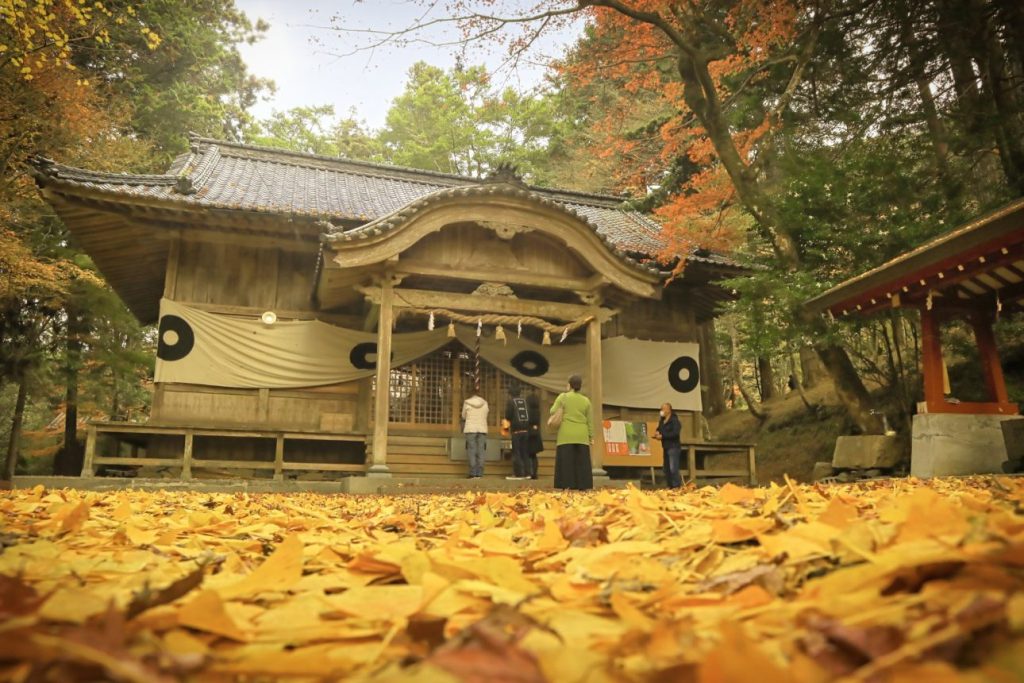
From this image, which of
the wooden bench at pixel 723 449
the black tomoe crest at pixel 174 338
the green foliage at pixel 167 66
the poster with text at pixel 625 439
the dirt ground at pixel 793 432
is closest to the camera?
the black tomoe crest at pixel 174 338

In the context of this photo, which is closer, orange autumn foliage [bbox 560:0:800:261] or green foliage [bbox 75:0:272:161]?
orange autumn foliage [bbox 560:0:800:261]

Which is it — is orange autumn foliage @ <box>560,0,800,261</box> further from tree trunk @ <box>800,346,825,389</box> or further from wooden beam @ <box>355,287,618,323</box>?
tree trunk @ <box>800,346,825,389</box>

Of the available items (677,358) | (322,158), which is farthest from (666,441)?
(322,158)

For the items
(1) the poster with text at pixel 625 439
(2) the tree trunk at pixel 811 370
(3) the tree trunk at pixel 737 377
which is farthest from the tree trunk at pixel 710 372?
(1) the poster with text at pixel 625 439

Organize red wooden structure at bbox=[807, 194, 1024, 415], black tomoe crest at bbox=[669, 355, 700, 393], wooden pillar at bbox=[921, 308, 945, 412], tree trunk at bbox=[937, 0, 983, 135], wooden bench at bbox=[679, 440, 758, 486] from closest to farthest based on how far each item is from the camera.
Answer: red wooden structure at bbox=[807, 194, 1024, 415] < wooden pillar at bbox=[921, 308, 945, 412] < tree trunk at bbox=[937, 0, 983, 135] < wooden bench at bbox=[679, 440, 758, 486] < black tomoe crest at bbox=[669, 355, 700, 393]

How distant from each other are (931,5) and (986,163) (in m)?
4.21

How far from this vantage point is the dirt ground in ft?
46.2

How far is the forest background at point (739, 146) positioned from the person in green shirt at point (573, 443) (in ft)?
11.9

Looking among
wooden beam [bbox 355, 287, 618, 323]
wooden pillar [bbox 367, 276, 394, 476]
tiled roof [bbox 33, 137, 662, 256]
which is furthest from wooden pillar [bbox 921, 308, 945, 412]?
wooden pillar [bbox 367, 276, 394, 476]

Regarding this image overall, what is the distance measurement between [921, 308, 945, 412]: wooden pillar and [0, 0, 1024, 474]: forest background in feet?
4.15

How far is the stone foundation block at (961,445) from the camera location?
7957 mm

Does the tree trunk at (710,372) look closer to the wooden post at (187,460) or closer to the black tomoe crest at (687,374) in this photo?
the black tomoe crest at (687,374)

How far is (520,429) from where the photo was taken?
10.2m

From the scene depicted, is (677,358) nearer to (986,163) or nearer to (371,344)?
(371,344)
